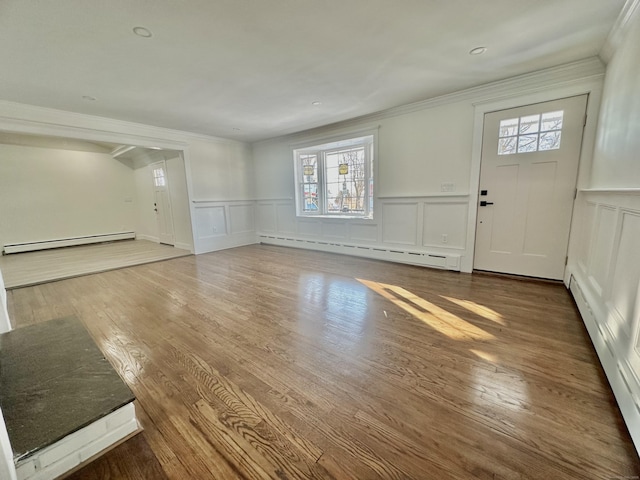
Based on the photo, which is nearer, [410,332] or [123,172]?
[410,332]

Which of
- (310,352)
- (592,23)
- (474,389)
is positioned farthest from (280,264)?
(592,23)

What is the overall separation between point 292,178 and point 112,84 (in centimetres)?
324

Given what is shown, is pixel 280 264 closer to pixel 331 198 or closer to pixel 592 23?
pixel 331 198

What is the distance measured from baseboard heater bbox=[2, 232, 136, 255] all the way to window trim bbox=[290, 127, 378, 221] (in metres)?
5.58

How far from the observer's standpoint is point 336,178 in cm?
504

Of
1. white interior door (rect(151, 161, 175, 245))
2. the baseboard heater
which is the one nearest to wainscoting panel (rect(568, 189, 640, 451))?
white interior door (rect(151, 161, 175, 245))

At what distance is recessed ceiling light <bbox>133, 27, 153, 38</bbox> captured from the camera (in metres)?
1.91

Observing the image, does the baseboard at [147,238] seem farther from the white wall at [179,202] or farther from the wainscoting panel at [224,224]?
the wainscoting panel at [224,224]

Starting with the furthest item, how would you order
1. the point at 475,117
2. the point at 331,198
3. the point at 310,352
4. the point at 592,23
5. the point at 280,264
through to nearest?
the point at 331,198, the point at 280,264, the point at 475,117, the point at 592,23, the point at 310,352

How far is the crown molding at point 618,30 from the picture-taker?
1.76 meters

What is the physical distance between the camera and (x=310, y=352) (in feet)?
6.12

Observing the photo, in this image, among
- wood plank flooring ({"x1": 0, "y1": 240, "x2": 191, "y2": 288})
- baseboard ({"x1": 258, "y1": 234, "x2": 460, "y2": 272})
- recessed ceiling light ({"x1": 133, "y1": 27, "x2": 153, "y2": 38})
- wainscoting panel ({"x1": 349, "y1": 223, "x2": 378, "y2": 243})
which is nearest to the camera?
recessed ceiling light ({"x1": 133, "y1": 27, "x2": 153, "y2": 38})

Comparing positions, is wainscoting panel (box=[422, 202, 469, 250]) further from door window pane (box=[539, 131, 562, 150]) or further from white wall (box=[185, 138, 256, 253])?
white wall (box=[185, 138, 256, 253])

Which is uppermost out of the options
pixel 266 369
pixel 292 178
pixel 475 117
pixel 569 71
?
pixel 569 71
